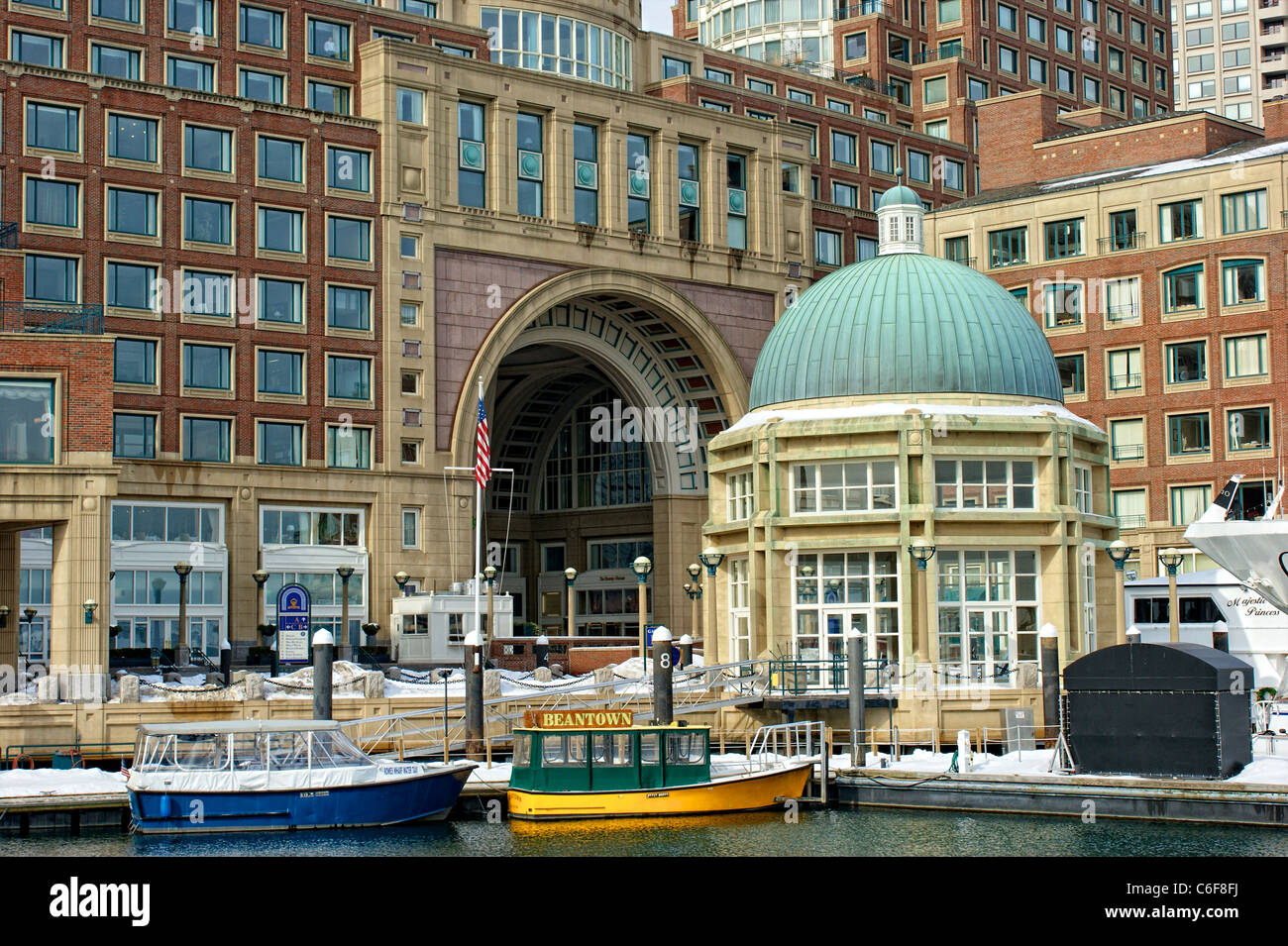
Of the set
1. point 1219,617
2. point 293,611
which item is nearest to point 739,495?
point 293,611

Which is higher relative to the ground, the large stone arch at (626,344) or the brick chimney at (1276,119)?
the brick chimney at (1276,119)

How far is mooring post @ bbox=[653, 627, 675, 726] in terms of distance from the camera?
45188mm

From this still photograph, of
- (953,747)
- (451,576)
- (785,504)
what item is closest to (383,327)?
(451,576)

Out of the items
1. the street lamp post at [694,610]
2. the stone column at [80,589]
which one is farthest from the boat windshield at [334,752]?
the street lamp post at [694,610]

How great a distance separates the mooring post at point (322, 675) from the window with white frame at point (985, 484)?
1913 cm

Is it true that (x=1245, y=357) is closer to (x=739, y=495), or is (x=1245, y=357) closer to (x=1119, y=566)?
(x=1119, y=566)

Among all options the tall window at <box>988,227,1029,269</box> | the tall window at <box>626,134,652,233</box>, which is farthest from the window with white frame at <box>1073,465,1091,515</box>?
the tall window at <box>626,134,652,233</box>

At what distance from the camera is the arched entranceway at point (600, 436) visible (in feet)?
296

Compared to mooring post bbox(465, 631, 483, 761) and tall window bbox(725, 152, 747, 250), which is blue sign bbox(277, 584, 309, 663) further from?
mooring post bbox(465, 631, 483, 761)

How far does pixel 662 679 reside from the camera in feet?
150

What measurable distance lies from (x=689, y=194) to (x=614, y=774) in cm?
5589

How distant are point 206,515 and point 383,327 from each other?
39.4ft

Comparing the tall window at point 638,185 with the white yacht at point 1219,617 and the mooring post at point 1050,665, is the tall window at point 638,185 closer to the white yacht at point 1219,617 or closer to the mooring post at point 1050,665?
the white yacht at point 1219,617
